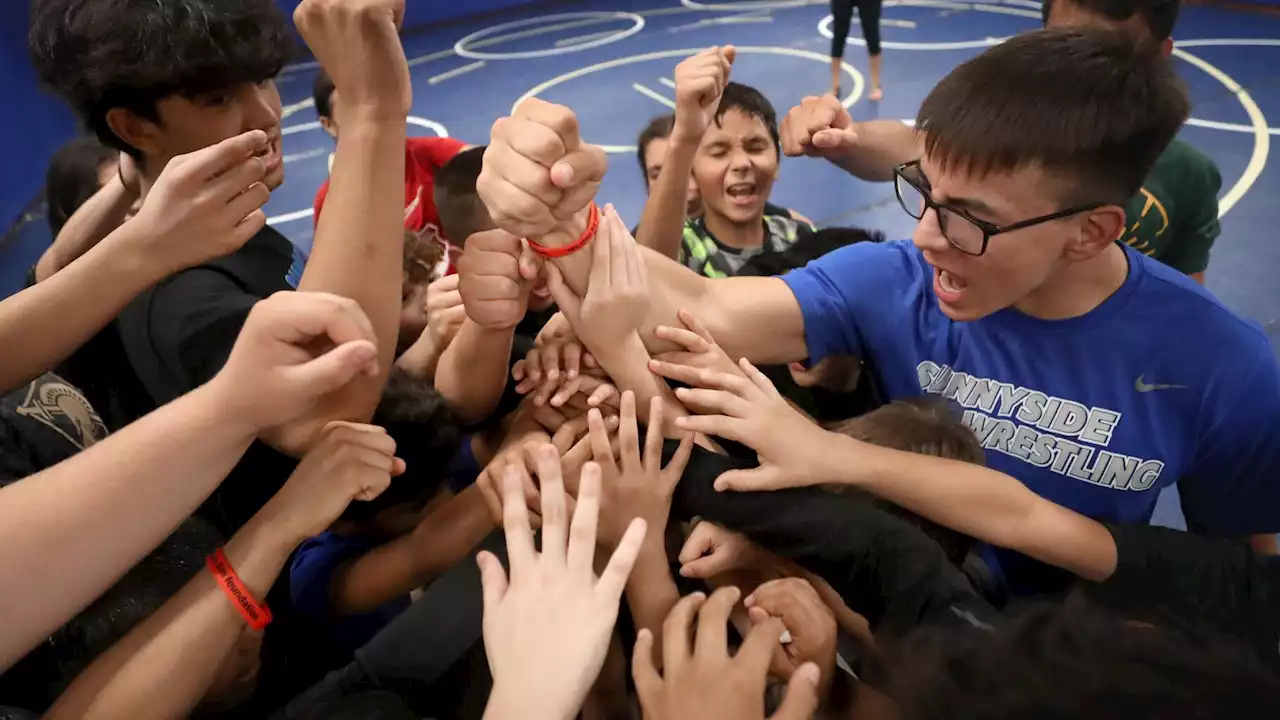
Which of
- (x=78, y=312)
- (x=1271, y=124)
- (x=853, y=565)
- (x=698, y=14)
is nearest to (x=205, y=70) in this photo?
(x=78, y=312)

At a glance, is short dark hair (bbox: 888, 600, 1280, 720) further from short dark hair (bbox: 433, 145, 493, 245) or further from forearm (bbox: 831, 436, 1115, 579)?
short dark hair (bbox: 433, 145, 493, 245)

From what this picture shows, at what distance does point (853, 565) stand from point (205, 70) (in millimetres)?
1322

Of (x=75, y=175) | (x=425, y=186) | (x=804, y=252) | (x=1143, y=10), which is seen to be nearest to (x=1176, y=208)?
(x=1143, y=10)

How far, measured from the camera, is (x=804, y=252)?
6.28 ft

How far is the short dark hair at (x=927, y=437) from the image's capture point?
1218 millimetres

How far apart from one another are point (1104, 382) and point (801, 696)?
2.43 ft

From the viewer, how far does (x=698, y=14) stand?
8781 mm

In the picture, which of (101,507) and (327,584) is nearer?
(101,507)

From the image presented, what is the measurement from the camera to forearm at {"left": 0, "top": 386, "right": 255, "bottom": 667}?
0.70 m

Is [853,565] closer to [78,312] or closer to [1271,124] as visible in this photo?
[78,312]

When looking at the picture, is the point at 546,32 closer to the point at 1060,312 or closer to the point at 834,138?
the point at 834,138

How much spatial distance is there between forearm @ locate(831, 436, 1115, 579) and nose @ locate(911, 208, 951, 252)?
1.16 feet

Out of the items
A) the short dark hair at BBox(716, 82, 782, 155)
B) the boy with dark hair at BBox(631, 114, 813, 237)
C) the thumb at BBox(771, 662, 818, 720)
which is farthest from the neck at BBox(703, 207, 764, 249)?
the thumb at BBox(771, 662, 818, 720)

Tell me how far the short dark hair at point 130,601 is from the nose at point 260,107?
0.72 metres
